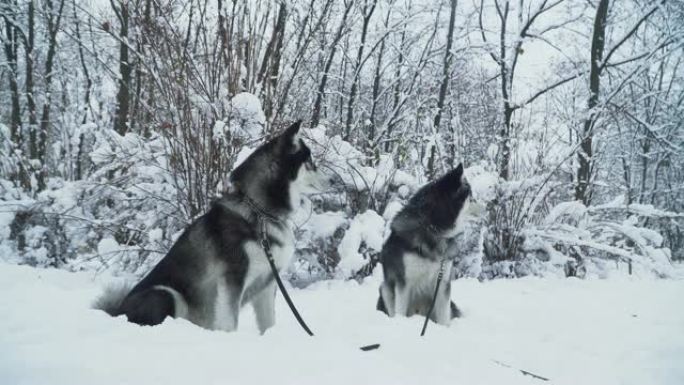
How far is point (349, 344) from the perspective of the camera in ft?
7.94

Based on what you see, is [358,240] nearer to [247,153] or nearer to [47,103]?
[247,153]

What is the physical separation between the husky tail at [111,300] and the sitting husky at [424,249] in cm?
210

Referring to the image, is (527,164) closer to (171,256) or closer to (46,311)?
(171,256)

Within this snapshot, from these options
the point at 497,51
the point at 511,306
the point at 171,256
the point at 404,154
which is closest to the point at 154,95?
the point at 171,256

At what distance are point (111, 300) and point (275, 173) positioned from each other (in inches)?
51.0

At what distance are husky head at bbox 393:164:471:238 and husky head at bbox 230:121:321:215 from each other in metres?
1.23

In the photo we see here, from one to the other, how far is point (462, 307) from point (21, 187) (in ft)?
23.0

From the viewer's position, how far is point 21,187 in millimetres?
6855

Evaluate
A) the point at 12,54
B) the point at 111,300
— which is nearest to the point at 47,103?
the point at 12,54

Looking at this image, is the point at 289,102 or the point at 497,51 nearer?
the point at 289,102

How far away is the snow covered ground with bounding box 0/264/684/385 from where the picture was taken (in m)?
1.57

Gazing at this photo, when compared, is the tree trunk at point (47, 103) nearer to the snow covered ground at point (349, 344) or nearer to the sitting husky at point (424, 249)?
the snow covered ground at point (349, 344)

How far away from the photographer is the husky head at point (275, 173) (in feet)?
9.57

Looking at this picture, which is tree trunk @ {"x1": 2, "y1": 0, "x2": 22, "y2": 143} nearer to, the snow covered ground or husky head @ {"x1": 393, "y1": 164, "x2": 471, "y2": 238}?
the snow covered ground
